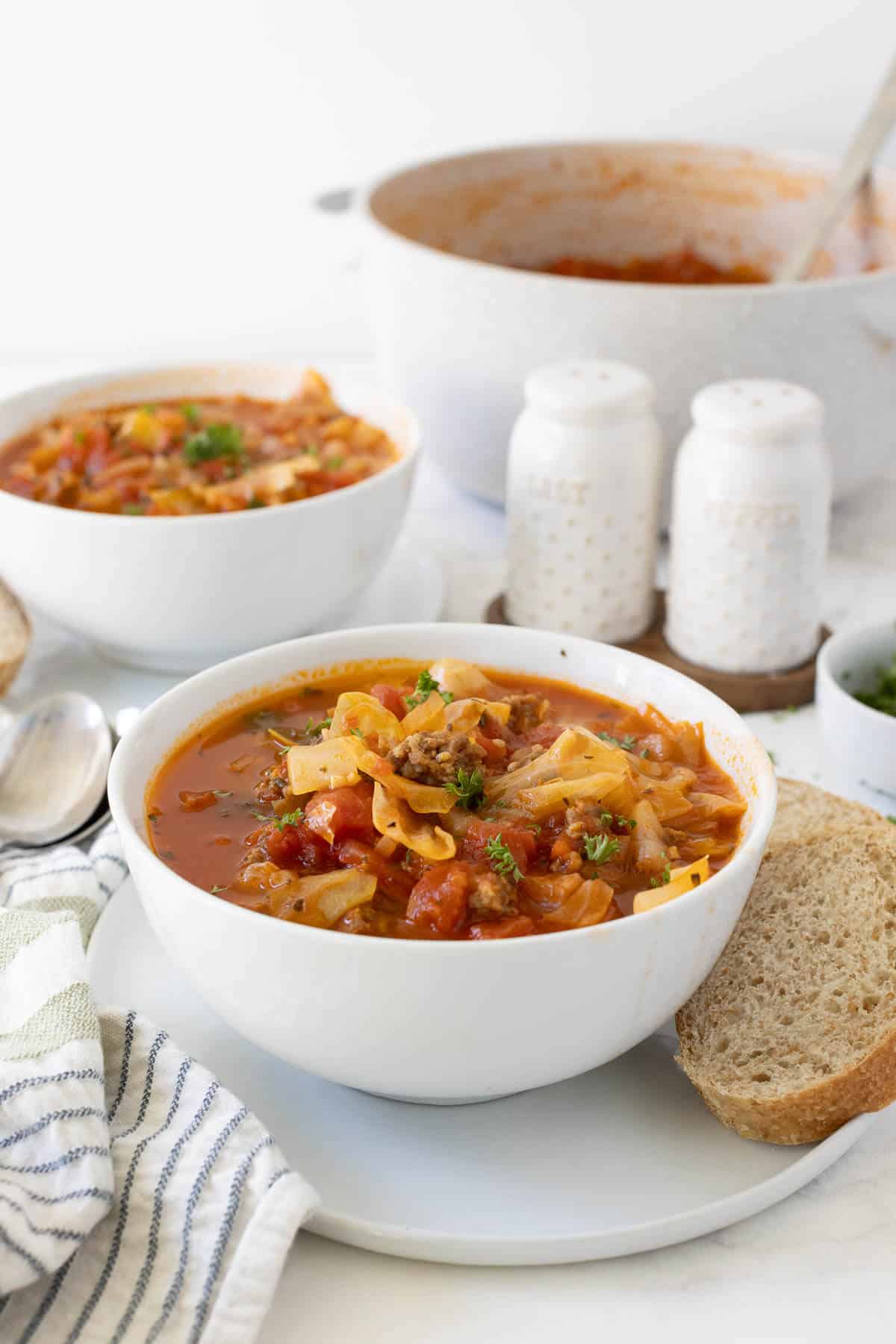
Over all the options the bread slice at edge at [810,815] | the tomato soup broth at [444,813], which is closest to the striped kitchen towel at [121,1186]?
the tomato soup broth at [444,813]

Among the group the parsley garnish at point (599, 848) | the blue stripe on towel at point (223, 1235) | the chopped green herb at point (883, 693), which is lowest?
the chopped green herb at point (883, 693)

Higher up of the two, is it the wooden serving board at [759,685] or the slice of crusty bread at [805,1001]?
the slice of crusty bread at [805,1001]

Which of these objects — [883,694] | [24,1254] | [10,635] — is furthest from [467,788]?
[10,635]

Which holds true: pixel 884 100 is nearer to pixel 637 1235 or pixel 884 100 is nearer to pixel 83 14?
pixel 83 14

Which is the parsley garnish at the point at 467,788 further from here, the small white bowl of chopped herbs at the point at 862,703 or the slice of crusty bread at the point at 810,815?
the small white bowl of chopped herbs at the point at 862,703

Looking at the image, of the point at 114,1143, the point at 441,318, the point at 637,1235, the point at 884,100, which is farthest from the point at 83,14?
the point at 637,1235

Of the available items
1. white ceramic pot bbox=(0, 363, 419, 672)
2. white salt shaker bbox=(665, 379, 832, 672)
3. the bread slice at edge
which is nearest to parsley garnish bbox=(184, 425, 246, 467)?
white ceramic pot bbox=(0, 363, 419, 672)

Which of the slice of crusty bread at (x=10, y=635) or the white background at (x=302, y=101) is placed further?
the white background at (x=302, y=101)

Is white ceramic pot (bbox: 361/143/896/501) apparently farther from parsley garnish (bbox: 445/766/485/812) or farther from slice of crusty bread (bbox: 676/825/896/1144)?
parsley garnish (bbox: 445/766/485/812)
